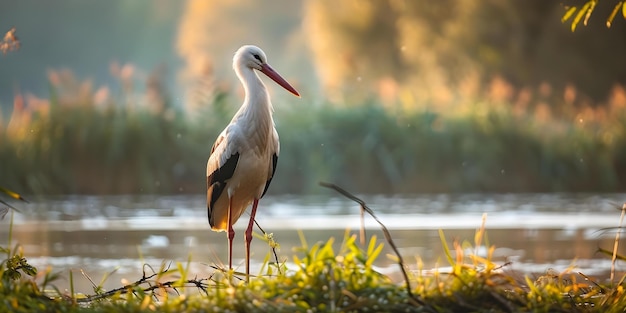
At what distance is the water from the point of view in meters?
5.35

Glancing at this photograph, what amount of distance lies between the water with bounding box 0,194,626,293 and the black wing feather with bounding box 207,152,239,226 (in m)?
0.49

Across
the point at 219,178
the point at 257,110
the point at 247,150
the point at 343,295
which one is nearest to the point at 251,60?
the point at 257,110

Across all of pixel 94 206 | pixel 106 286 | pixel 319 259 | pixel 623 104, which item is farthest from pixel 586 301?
pixel 623 104

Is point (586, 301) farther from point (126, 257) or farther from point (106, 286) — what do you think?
point (126, 257)

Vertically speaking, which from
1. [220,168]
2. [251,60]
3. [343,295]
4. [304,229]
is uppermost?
[251,60]

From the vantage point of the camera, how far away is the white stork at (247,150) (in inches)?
160

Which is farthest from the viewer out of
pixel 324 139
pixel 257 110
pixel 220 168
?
pixel 324 139

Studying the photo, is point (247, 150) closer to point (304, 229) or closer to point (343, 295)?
point (343, 295)

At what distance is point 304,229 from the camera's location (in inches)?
266

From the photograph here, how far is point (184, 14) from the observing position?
62.7ft

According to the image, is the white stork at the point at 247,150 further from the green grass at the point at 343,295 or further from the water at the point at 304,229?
the green grass at the point at 343,295

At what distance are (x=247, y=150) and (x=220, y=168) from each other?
168 millimetres

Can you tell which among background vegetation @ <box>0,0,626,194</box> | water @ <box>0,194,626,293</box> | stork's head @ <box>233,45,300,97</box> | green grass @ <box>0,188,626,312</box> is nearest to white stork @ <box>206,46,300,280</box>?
stork's head @ <box>233,45,300,97</box>

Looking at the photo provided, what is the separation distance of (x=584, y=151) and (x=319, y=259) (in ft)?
27.3
